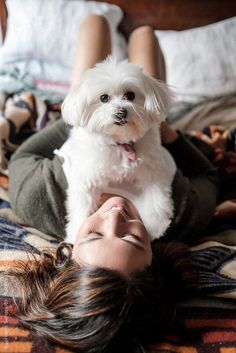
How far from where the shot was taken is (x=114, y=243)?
0.99 meters

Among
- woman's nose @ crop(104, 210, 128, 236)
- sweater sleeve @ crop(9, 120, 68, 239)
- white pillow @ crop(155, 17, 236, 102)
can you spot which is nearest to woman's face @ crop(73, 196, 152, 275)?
woman's nose @ crop(104, 210, 128, 236)

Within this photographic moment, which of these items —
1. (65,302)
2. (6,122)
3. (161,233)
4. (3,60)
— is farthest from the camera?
(3,60)

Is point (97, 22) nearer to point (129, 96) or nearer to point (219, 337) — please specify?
point (129, 96)

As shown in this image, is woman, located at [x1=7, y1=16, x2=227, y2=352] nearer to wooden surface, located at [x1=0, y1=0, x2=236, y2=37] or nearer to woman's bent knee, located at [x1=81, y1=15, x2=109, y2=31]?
woman's bent knee, located at [x1=81, y1=15, x2=109, y2=31]

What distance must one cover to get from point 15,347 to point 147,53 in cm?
131

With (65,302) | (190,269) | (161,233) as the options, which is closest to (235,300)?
(190,269)

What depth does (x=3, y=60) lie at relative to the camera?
2.11 m

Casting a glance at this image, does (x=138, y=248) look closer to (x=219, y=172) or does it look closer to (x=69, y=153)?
(x=69, y=153)

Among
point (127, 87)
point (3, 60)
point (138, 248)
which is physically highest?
point (127, 87)

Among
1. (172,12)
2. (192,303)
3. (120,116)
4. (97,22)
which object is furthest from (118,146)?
(172,12)

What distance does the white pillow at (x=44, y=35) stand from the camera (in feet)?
6.76

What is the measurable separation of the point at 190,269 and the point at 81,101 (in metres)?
0.58

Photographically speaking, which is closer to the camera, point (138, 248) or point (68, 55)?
point (138, 248)

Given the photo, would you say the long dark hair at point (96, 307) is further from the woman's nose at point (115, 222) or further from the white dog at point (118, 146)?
the white dog at point (118, 146)
